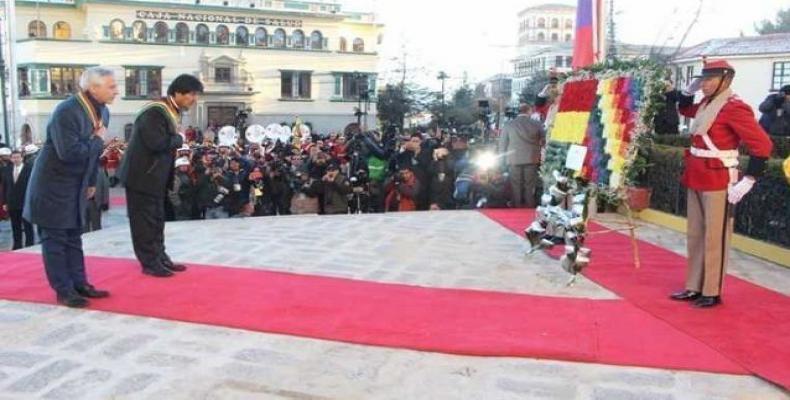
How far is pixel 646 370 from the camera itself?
3592 millimetres

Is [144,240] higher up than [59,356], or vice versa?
[144,240]

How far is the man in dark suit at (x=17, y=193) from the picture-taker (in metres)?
8.66

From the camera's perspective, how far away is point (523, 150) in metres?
8.73

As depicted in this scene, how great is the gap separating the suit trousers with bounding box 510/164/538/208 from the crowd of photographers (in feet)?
0.79

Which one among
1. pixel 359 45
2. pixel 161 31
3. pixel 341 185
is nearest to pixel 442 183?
pixel 341 185

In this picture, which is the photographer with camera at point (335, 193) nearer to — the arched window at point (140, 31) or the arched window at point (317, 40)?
the arched window at point (140, 31)

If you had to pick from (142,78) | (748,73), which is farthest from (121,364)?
(142,78)

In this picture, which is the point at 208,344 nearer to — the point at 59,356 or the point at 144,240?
the point at 59,356

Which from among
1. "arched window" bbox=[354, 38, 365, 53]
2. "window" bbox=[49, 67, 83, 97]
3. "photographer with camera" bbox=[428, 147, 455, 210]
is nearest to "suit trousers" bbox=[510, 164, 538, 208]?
"photographer with camera" bbox=[428, 147, 455, 210]

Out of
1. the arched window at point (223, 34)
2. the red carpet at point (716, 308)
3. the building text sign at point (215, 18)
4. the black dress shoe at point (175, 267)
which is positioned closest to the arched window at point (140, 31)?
Result: the building text sign at point (215, 18)

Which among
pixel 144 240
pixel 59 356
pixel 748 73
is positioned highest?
pixel 748 73

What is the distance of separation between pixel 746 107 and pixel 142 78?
36.4m

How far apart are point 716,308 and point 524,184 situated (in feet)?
15.0

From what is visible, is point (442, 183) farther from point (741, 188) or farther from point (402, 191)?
point (741, 188)
